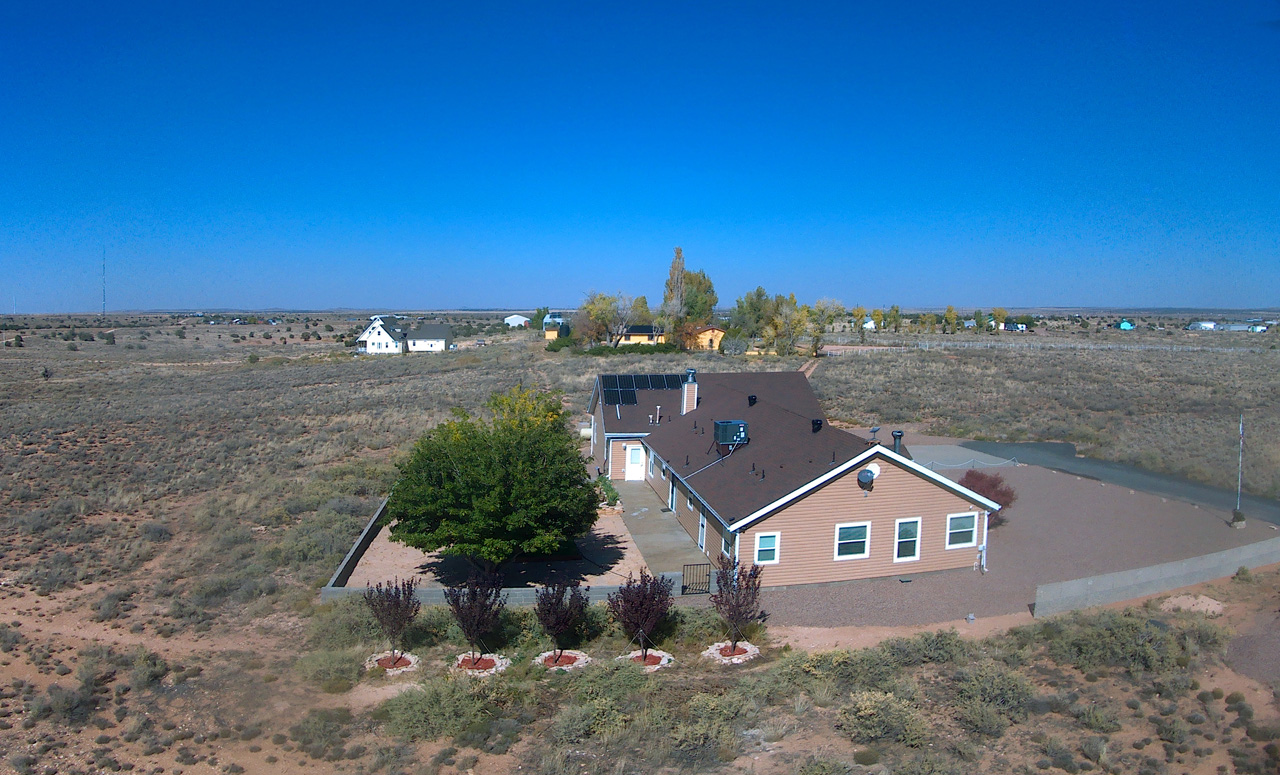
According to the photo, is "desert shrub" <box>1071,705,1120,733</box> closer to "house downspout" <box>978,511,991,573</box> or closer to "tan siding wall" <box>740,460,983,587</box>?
"tan siding wall" <box>740,460,983,587</box>

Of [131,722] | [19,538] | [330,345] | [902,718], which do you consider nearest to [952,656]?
[902,718]

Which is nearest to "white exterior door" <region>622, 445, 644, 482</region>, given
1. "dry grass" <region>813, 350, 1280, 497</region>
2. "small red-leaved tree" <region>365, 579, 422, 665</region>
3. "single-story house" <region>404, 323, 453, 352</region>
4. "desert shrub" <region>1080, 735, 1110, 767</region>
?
"small red-leaved tree" <region>365, 579, 422, 665</region>

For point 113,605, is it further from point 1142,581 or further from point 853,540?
point 1142,581

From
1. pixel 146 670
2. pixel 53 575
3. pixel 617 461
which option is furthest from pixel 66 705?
pixel 617 461

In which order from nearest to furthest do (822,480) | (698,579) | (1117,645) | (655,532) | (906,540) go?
(1117,645), (822,480), (698,579), (906,540), (655,532)

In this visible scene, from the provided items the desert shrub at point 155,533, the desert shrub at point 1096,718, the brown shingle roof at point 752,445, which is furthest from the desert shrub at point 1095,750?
the desert shrub at point 155,533
